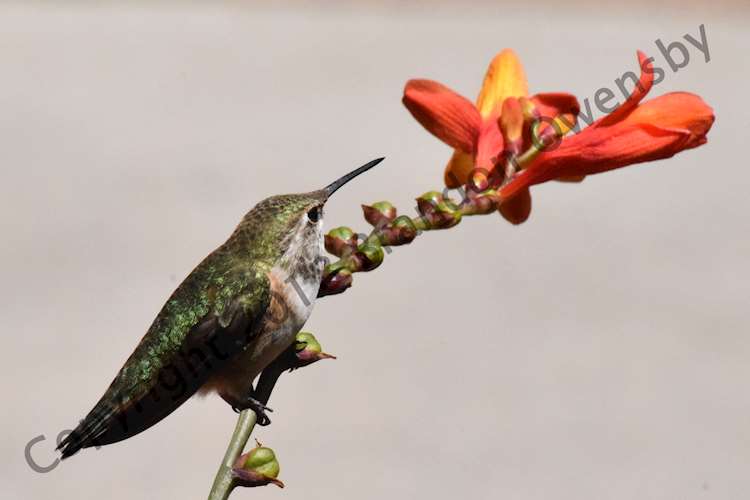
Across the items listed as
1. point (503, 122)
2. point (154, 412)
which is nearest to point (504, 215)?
point (503, 122)

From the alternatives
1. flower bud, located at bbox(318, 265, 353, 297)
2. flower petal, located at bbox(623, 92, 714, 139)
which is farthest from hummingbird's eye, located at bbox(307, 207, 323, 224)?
flower petal, located at bbox(623, 92, 714, 139)

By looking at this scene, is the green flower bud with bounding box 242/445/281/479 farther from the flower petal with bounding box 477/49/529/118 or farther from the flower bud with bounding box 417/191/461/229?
the flower petal with bounding box 477/49/529/118

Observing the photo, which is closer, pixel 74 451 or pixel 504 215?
pixel 74 451

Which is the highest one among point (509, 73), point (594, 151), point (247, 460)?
point (509, 73)

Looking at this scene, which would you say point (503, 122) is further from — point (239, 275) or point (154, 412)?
point (154, 412)

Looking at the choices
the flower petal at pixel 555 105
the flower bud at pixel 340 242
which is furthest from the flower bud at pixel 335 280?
the flower petal at pixel 555 105

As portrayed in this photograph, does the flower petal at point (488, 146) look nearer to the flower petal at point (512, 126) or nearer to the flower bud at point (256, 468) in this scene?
the flower petal at point (512, 126)

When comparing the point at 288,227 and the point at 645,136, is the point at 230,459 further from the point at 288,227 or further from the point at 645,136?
the point at 645,136
